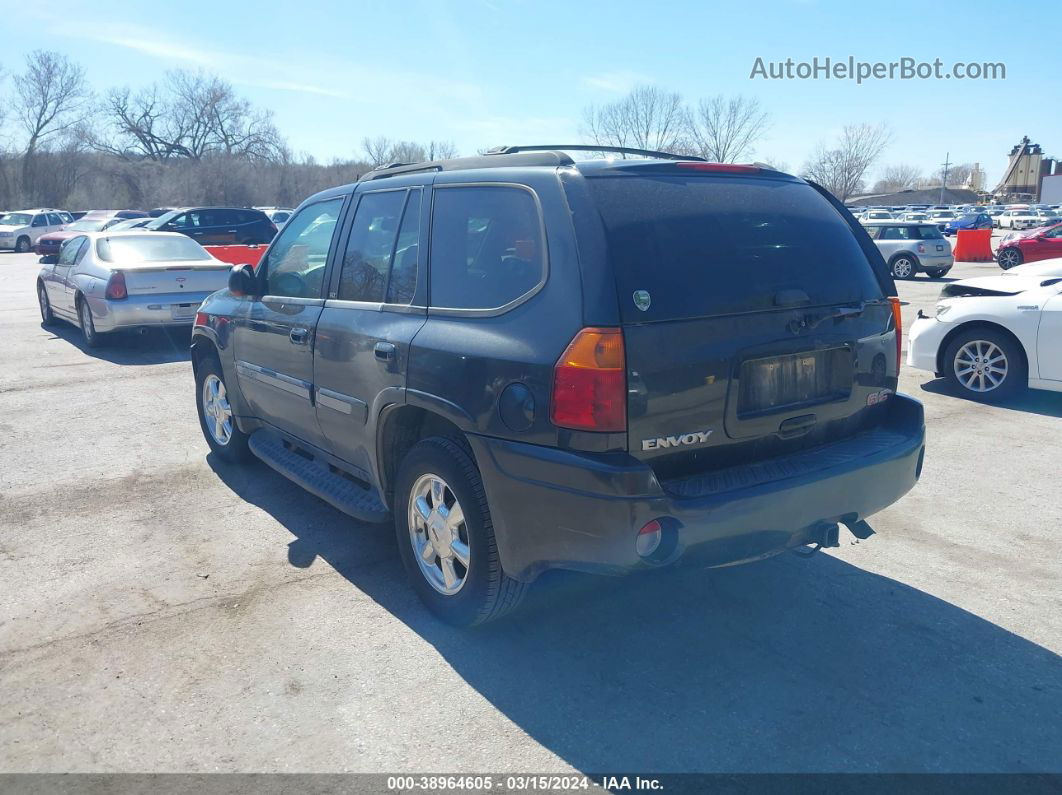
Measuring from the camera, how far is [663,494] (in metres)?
3.02

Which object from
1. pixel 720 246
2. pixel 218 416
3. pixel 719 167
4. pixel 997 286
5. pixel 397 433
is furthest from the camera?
pixel 997 286

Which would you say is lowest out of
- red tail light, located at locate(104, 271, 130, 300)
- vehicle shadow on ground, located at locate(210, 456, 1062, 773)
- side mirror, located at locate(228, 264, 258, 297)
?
vehicle shadow on ground, located at locate(210, 456, 1062, 773)

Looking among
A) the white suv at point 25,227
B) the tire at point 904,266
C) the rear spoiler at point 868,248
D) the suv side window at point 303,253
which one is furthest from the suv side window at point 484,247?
the white suv at point 25,227

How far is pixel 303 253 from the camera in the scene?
16.4 ft

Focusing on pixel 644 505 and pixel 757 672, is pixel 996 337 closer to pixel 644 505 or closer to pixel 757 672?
pixel 757 672

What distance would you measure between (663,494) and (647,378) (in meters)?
0.41

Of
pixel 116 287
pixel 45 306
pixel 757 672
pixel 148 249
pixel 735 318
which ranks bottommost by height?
pixel 757 672

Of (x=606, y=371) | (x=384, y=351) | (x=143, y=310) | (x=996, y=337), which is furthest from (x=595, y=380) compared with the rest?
(x=143, y=310)

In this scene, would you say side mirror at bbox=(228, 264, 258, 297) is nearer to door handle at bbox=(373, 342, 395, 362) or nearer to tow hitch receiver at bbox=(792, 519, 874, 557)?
door handle at bbox=(373, 342, 395, 362)

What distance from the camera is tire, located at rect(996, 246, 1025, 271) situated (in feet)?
83.0

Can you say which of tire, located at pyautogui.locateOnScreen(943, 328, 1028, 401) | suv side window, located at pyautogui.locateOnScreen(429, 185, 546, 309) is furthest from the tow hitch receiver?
tire, located at pyautogui.locateOnScreen(943, 328, 1028, 401)

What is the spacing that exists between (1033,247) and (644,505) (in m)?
26.6

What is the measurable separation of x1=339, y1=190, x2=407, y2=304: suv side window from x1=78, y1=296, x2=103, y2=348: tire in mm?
8017

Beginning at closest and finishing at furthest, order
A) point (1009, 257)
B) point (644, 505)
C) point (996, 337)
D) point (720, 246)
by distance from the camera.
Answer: point (644, 505) → point (720, 246) → point (996, 337) → point (1009, 257)
